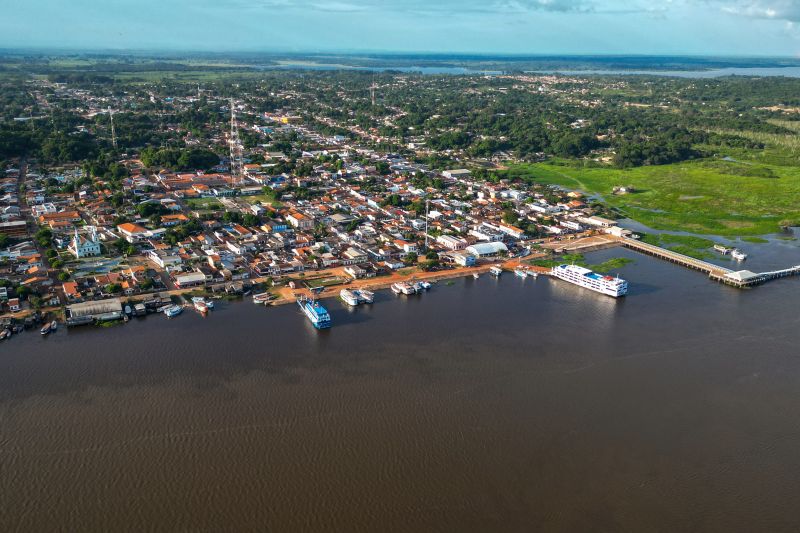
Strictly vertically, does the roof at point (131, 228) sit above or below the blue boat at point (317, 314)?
above

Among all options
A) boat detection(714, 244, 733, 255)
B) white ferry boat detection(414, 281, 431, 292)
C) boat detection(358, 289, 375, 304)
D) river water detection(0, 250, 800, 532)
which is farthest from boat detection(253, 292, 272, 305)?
boat detection(714, 244, 733, 255)

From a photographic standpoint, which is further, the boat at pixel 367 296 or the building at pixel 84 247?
the building at pixel 84 247

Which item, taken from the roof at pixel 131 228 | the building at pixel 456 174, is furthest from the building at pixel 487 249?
the building at pixel 456 174

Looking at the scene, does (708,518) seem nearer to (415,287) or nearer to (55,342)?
(415,287)

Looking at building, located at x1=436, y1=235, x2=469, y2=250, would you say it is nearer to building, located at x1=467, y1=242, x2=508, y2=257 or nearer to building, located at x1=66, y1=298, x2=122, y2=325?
building, located at x1=467, y1=242, x2=508, y2=257

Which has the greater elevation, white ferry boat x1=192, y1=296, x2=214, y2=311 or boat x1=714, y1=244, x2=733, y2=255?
boat x1=714, y1=244, x2=733, y2=255

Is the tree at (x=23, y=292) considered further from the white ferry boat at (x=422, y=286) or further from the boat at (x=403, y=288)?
the white ferry boat at (x=422, y=286)

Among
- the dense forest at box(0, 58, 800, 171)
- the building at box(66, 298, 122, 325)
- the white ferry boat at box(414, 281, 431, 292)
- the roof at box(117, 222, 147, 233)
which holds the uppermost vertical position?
the dense forest at box(0, 58, 800, 171)

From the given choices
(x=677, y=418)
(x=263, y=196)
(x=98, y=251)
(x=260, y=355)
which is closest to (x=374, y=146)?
(x=263, y=196)
